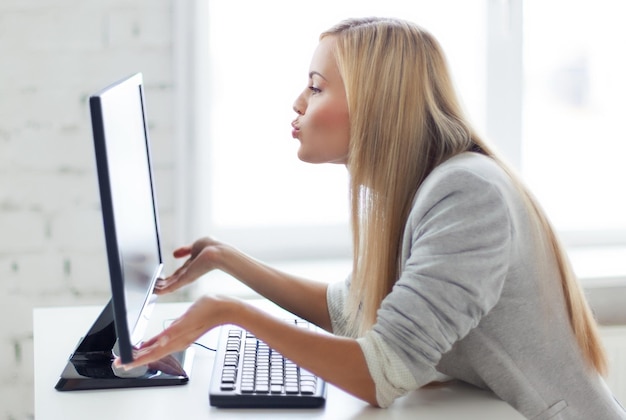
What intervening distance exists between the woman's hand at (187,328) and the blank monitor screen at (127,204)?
3 centimetres

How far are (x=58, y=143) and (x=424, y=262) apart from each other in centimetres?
117

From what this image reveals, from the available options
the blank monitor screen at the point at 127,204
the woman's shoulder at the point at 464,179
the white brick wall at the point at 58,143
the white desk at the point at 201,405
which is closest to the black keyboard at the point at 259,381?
the white desk at the point at 201,405

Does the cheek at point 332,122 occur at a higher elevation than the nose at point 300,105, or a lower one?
lower

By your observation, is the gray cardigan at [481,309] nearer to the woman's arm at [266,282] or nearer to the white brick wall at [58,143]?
the woman's arm at [266,282]

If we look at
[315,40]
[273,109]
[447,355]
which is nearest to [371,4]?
[315,40]

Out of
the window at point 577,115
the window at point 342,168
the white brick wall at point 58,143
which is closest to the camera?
the white brick wall at point 58,143

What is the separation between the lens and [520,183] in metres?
1.30

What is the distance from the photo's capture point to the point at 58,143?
2.06 m

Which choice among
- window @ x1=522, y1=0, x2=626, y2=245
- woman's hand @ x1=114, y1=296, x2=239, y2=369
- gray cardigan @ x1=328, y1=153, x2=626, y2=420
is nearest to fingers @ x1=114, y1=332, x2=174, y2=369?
woman's hand @ x1=114, y1=296, x2=239, y2=369

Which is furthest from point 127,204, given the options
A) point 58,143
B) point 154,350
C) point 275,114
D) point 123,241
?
point 275,114

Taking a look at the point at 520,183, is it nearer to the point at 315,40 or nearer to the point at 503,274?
the point at 503,274

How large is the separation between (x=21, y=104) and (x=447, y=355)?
122 cm

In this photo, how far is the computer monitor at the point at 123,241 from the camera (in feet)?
3.37

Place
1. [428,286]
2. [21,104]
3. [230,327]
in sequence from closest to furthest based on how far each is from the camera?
[428,286], [230,327], [21,104]
